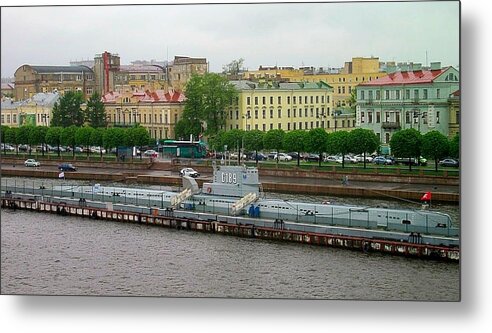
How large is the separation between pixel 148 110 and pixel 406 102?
2.67m

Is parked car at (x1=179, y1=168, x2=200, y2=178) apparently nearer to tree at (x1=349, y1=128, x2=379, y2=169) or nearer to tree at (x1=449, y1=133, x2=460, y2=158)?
tree at (x1=349, y1=128, x2=379, y2=169)

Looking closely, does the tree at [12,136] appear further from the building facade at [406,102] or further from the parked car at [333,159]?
the building facade at [406,102]

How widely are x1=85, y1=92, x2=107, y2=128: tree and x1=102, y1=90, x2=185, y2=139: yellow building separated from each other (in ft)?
0.24

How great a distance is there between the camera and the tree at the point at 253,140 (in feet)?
32.4

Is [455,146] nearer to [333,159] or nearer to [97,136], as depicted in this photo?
[333,159]

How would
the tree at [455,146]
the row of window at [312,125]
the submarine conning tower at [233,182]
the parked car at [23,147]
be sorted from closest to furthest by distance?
the tree at [455,146] → the row of window at [312,125] → the parked car at [23,147] → the submarine conning tower at [233,182]

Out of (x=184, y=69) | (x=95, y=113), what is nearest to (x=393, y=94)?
(x=184, y=69)

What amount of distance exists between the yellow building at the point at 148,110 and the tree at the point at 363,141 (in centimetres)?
181

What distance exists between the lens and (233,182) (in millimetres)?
10648

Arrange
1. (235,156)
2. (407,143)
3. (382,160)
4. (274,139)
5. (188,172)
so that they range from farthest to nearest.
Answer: (188,172) < (235,156) < (274,139) < (382,160) < (407,143)

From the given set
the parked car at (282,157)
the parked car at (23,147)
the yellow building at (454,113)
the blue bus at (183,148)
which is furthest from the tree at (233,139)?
the yellow building at (454,113)

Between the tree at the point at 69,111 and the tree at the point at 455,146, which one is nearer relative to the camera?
the tree at the point at 455,146

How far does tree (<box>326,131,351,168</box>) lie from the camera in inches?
382

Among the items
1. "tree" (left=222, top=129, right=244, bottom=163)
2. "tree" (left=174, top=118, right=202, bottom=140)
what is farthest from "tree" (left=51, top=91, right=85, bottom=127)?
"tree" (left=222, top=129, right=244, bottom=163)
